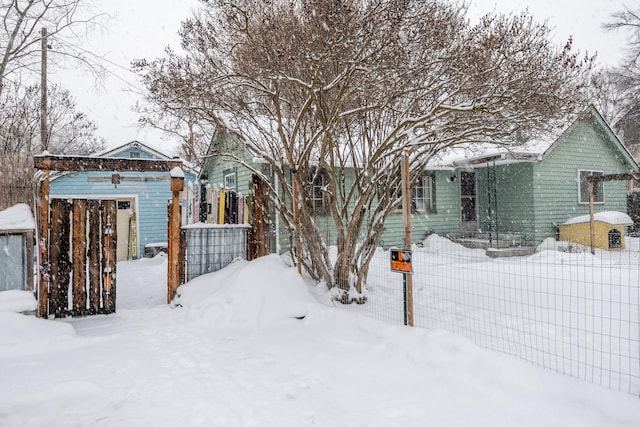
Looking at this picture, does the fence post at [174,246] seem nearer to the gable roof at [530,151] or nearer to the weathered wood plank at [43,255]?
the weathered wood plank at [43,255]

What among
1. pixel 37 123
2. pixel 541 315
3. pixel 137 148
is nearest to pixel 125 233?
pixel 137 148

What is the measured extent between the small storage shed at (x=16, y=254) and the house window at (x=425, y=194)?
1160 cm

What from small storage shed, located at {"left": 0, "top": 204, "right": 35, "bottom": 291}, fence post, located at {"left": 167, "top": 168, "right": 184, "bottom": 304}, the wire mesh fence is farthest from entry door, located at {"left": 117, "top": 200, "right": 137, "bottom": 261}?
the wire mesh fence

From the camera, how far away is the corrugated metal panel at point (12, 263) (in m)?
5.68

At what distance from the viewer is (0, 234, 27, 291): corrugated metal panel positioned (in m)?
5.68

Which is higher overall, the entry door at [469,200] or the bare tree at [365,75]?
the bare tree at [365,75]

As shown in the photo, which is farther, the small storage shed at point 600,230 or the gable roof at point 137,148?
the gable roof at point 137,148

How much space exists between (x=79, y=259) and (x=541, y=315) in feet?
22.3

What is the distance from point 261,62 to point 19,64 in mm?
6429

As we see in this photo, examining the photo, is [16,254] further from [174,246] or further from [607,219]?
[607,219]

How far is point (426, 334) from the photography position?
4105 millimetres

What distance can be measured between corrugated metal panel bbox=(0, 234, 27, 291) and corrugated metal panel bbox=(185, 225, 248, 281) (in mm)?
2323

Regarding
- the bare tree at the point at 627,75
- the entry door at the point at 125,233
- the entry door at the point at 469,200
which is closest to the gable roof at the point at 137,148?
the entry door at the point at 125,233

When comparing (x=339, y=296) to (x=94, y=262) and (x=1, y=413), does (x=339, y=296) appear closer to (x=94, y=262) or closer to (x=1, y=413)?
(x=94, y=262)
